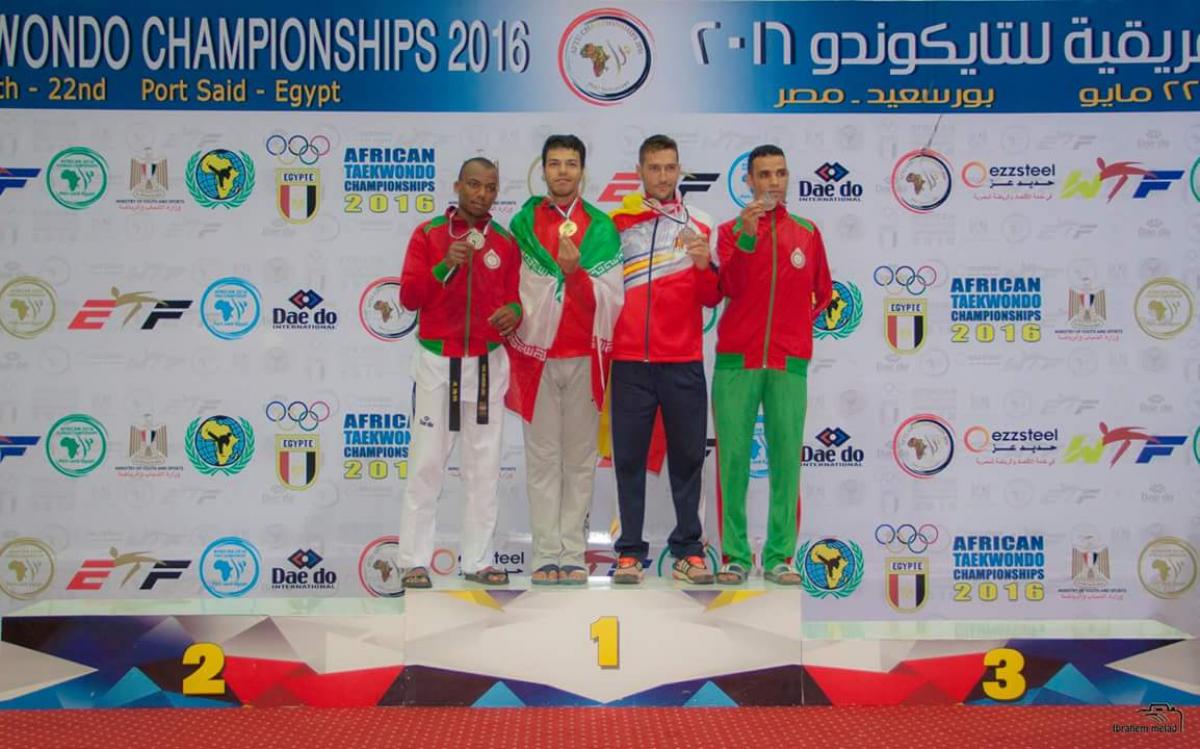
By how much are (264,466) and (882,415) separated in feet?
9.29

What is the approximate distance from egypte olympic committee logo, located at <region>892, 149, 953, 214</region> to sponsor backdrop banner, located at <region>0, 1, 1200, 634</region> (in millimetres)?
15

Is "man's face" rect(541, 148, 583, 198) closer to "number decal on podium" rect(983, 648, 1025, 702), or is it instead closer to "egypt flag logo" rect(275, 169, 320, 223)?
"egypt flag logo" rect(275, 169, 320, 223)

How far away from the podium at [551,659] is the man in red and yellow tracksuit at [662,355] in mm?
356

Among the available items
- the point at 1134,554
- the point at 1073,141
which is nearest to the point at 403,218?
the point at 1073,141

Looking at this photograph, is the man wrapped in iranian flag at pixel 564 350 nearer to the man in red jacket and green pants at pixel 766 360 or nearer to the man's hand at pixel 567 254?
the man's hand at pixel 567 254

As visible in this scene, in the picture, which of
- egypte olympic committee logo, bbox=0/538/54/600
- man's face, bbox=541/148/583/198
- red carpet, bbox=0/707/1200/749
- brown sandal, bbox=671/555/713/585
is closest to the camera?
red carpet, bbox=0/707/1200/749

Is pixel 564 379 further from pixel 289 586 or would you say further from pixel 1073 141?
pixel 1073 141

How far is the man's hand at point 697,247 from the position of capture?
3938 millimetres

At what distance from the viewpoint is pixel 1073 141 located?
5066 millimetres

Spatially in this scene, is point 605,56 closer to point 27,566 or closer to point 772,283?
point 772,283

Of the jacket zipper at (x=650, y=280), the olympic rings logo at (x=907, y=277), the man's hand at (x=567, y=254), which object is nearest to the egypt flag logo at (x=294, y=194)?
the man's hand at (x=567, y=254)

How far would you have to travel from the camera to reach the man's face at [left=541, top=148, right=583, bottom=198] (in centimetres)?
399

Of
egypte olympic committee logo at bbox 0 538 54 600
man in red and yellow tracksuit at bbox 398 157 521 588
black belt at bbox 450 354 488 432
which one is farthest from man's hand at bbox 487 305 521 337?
egypte olympic committee logo at bbox 0 538 54 600

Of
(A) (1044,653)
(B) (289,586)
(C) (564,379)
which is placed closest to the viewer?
(A) (1044,653)
